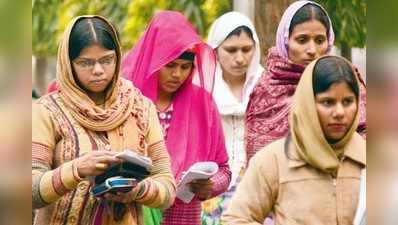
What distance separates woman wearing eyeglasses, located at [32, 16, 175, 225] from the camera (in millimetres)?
3742

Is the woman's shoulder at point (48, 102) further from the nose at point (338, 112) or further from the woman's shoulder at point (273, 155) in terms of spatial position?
the nose at point (338, 112)

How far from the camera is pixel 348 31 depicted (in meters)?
4.12

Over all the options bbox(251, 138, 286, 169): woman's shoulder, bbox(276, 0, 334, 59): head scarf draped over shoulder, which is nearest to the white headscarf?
bbox(276, 0, 334, 59): head scarf draped over shoulder

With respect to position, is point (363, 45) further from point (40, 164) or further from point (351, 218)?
point (40, 164)

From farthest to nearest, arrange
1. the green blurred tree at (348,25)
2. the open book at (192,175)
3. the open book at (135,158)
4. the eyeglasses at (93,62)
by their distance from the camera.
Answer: the green blurred tree at (348,25) → the open book at (192,175) → the eyeglasses at (93,62) → the open book at (135,158)

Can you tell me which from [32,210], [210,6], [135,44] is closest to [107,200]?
[32,210]

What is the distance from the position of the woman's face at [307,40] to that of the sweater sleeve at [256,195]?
390 mm

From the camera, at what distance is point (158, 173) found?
12.8ft

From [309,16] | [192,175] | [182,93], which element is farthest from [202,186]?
[309,16]

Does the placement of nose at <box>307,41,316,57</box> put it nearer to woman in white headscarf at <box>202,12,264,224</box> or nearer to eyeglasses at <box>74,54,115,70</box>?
woman in white headscarf at <box>202,12,264,224</box>

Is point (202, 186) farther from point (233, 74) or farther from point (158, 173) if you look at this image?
point (233, 74)

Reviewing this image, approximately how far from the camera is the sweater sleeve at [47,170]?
3.72 m

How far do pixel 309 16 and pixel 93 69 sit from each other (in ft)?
2.35

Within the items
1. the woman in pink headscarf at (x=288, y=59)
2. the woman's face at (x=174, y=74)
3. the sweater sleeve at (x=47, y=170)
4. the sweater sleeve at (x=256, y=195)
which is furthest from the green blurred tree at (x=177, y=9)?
the sweater sleeve at (x=256, y=195)
